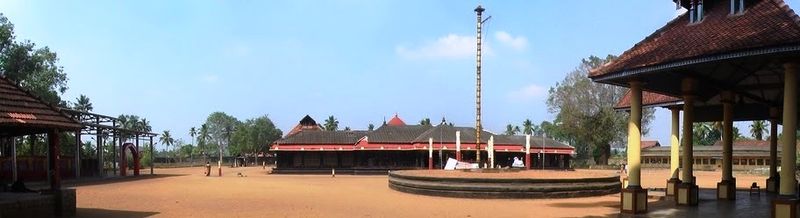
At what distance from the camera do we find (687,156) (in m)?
15.5

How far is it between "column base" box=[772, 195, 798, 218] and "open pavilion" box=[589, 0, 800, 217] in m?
0.01

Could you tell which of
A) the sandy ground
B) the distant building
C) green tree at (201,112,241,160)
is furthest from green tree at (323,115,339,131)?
the sandy ground

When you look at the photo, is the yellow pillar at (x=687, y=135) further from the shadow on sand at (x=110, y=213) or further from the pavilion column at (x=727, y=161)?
the shadow on sand at (x=110, y=213)

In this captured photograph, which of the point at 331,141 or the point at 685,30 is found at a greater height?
the point at 685,30

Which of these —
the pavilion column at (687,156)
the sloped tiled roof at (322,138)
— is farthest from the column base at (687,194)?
the sloped tiled roof at (322,138)

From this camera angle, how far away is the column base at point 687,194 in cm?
1467

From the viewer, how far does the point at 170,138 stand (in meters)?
113

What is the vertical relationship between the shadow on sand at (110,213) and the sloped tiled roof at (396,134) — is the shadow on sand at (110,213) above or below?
below

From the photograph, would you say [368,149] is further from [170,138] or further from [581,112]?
[170,138]

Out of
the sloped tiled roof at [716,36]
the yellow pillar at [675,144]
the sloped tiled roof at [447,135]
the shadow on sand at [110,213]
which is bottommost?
the shadow on sand at [110,213]

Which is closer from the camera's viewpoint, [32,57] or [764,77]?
[764,77]

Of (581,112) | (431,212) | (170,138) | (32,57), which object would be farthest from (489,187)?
(170,138)

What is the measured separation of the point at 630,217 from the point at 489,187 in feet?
21.2

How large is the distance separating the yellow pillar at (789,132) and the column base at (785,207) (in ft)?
0.50
